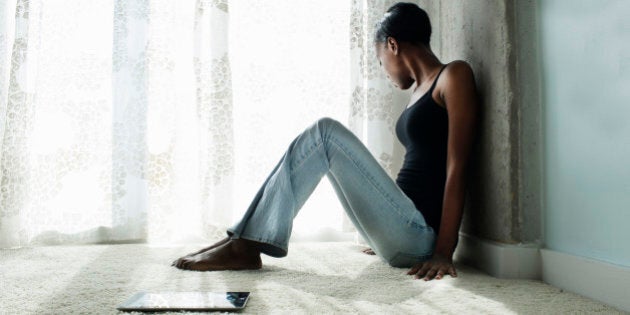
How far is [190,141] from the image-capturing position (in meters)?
2.05

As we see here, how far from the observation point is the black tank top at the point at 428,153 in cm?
142

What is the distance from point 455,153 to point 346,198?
32cm

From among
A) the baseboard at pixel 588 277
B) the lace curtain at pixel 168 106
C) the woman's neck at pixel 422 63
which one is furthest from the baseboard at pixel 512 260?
the lace curtain at pixel 168 106

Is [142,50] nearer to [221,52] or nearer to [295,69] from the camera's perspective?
[221,52]

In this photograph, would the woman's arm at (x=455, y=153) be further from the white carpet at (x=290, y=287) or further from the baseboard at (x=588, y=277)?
the baseboard at (x=588, y=277)

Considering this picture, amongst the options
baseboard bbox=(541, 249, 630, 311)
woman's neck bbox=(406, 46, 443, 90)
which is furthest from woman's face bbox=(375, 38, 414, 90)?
baseboard bbox=(541, 249, 630, 311)

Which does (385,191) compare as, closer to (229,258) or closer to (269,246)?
(269,246)

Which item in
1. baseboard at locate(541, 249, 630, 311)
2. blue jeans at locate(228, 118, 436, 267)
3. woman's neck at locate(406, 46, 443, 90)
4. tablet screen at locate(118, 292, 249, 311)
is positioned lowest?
tablet screen at locate(118, 292, 249, 311)

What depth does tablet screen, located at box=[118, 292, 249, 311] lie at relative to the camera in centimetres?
93

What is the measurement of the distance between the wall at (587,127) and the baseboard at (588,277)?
0.02 meters

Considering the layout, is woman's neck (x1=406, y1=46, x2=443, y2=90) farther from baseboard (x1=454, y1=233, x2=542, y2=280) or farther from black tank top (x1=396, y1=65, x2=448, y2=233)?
baseboard (x1=454, y1=233, x2=542, y2=280)

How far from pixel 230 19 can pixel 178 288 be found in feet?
4.17

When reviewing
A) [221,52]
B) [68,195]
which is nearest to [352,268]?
[221,52]

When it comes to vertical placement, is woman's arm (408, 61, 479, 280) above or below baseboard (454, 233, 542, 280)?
above
